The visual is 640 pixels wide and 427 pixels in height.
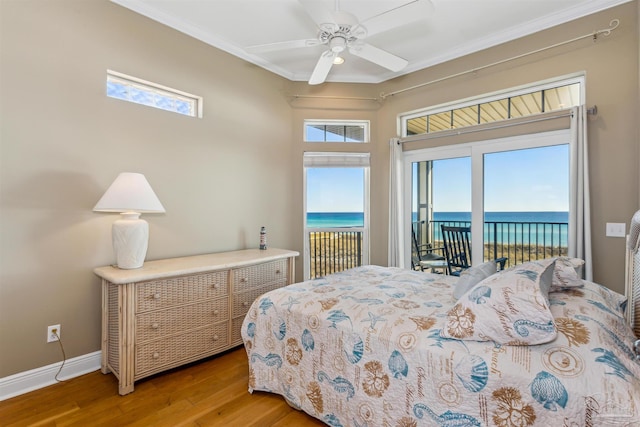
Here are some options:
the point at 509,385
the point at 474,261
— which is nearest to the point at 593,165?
the point at 474,261

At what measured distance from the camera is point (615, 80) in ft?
7.99

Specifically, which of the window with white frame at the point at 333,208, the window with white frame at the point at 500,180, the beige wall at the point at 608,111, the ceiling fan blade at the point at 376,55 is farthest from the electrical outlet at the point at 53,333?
the beige wall at the point at 608,111

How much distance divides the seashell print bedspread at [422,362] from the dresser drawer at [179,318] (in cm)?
59

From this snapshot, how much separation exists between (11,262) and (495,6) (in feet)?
13.3

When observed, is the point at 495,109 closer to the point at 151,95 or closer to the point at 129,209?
the point at 151,95

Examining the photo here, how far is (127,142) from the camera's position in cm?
248

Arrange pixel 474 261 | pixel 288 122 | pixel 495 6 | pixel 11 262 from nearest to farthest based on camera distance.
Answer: pixel 11 262
pixel 495 6
pixel 474 261
pixel 288 122

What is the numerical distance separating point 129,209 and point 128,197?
8 centimetres

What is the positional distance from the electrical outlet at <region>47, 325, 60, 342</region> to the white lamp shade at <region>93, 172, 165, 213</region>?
0.89 metres

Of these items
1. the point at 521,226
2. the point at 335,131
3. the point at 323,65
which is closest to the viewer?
the point at 323,65

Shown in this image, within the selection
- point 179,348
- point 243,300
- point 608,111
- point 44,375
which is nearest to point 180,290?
point 179,348

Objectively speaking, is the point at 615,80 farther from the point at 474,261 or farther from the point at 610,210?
the point at 474,261

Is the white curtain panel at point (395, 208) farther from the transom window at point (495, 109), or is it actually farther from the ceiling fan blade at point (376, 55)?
the ceiling fan blade at point (376, 55)

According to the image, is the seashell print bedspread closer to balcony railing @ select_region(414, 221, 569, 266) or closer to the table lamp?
the table lamp
